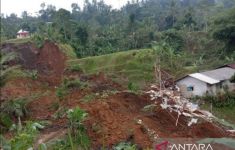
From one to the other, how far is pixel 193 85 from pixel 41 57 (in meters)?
15.4

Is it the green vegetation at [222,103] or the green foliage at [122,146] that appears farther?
the green vegetation at [222,103]

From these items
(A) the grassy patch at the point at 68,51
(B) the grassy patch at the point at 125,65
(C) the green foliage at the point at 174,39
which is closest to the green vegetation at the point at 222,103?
(B) the grassy patch at the point at 125,65

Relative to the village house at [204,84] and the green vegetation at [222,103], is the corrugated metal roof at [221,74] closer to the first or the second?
the village house at [204,84]

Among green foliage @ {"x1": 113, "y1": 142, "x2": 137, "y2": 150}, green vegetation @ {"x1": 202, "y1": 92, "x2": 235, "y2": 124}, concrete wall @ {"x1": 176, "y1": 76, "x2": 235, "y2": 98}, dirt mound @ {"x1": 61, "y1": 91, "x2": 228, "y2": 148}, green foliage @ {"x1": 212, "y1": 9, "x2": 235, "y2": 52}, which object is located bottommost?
green vegetation @ {"x1": 202, "y1": 92, "x2": 235, "y2": 124}

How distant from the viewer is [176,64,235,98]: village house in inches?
941

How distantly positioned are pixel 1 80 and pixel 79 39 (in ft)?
78.8

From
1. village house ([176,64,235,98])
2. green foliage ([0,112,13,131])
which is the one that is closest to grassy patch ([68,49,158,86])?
village house ([176,64,235,98])

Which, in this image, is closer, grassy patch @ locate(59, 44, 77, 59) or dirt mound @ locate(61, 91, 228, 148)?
dirt mound @ locate(61, 91, 228, 148)

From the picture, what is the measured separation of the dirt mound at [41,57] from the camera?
34.0m

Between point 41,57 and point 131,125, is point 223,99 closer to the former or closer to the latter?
point 131,125

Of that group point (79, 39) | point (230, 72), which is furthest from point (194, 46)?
point (230, 72)

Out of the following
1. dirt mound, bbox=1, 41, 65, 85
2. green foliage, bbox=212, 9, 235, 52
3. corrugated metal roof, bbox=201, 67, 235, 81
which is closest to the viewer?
corrugated metal roof, bbox=201, 67, 235, 81

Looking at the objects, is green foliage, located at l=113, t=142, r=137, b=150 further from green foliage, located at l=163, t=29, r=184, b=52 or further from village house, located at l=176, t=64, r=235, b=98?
green foliage, located at l=163, t=29, r=184, b=52

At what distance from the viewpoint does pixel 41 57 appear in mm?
35562
